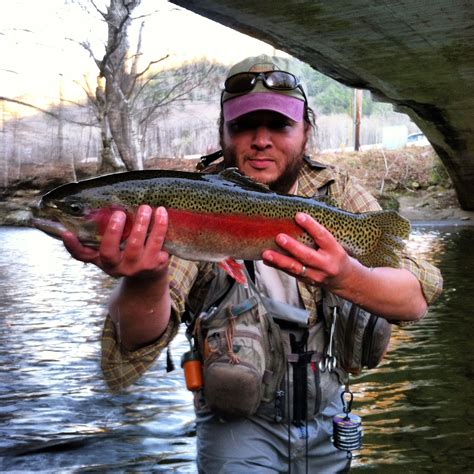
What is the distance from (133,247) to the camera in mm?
1864

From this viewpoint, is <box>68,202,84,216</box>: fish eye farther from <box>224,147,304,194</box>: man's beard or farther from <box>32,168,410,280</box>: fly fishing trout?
<box>224,147,304,194</box>: man's beard

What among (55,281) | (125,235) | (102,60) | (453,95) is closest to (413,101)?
(453,95)

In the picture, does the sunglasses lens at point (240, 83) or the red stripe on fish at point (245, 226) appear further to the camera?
the sunglasses lens at point (240, 83)

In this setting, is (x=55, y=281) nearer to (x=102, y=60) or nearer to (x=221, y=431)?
(x=221, y=431)

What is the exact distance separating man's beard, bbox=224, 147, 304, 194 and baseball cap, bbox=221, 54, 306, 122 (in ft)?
0.41

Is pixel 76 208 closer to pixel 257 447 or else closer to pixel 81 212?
pixel 81 212

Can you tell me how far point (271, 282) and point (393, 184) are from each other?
22.7 meters

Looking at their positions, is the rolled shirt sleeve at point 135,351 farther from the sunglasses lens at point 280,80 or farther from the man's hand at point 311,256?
the sunglasses lens at point 280,80

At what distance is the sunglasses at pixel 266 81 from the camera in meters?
2.62

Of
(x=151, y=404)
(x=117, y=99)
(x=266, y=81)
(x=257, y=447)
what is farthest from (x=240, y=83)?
(x=117, y=99)

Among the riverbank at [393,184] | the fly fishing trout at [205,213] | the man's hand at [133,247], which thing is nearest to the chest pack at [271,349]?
the fly fishing trout at [205,213]

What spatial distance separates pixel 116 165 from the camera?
22.3 metres

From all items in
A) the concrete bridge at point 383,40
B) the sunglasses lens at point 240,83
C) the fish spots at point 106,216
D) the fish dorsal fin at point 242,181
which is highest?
the concrete bridge at point 383,40

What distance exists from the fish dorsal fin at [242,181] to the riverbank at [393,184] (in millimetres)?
17970
